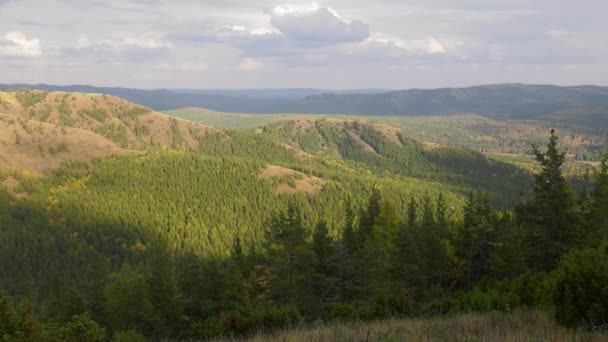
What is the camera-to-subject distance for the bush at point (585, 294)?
979 centimetres

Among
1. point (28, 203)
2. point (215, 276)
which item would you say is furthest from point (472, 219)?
point (28, 203)

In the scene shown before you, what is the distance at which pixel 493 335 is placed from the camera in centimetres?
883

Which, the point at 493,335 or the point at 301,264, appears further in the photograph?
the point at 301,264

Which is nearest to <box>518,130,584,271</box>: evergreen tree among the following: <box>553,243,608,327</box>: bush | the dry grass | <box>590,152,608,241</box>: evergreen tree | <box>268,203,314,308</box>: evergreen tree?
<box>590,152,608,241</box>: evergreen tree

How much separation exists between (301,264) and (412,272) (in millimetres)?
10808

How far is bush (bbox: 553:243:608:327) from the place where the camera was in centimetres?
979

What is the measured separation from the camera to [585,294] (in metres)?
10.2

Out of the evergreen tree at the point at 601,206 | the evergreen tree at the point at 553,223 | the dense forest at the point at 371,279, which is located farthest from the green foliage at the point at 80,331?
the evergreen tree at the point at 601,206

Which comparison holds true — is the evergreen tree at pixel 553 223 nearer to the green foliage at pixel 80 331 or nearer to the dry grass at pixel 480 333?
the dry grass at pixel 480 333

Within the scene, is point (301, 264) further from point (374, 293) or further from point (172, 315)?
point (172, 315)

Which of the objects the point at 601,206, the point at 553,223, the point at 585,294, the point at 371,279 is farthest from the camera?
the point at 601,206

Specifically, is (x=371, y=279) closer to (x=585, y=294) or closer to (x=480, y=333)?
(x=585, y=294)

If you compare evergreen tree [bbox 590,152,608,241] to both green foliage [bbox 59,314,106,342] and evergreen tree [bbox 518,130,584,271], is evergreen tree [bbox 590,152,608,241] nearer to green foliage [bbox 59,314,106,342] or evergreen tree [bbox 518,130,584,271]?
evergreen tree [bbox 518,130,584,271]

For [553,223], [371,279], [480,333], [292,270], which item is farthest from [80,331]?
[553,223]
